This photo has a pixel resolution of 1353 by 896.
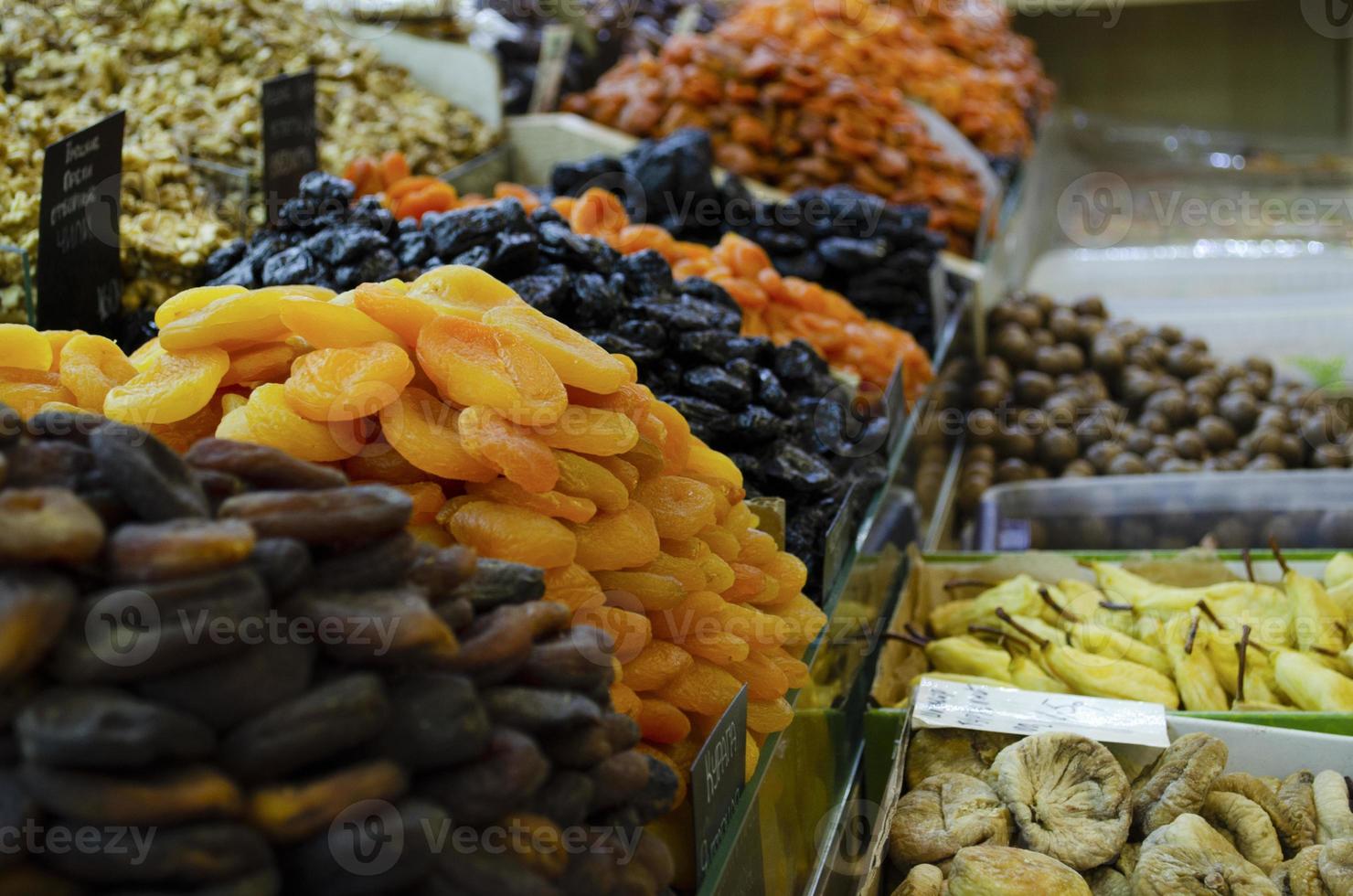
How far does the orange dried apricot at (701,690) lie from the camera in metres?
1.16

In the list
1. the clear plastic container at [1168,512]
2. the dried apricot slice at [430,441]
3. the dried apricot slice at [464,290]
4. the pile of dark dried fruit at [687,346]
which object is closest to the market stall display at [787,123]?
the clear plastic container at [1168,512]

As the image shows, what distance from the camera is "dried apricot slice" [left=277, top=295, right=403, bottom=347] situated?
3.64ft

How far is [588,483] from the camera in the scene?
1122 mm

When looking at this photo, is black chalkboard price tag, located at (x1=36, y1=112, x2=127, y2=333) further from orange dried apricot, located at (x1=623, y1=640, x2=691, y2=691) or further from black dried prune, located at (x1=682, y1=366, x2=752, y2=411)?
orange dried apricot, located at (x1=623, y1=640, x2=691, y2=691)

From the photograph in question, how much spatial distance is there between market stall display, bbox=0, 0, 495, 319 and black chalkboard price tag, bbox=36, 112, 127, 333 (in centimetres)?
5

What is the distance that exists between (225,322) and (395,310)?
0.51 ft

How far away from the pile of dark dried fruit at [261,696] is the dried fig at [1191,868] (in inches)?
26.4

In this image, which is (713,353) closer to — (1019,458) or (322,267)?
(322,267)

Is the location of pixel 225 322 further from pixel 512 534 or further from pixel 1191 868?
pixel 1191 868

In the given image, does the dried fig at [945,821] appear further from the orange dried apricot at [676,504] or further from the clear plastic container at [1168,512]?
the clear plastic container at [1168,512]

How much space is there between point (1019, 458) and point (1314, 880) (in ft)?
6.13

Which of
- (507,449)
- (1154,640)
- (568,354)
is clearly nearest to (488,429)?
(507,449)

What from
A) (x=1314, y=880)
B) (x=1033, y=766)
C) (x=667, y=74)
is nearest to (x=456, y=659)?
(x=1033, y=766)

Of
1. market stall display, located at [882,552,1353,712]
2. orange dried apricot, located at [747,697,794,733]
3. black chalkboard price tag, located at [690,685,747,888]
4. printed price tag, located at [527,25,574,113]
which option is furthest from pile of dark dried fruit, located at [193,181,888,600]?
printed price tag, located at [527,25,574,113]
